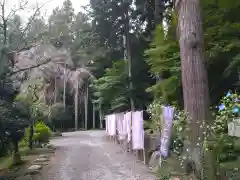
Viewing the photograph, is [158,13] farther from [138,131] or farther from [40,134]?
[40,134]

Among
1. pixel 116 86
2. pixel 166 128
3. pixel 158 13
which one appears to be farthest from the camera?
pixel 116 86

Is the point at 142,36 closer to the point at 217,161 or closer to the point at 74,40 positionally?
the point at 217,161

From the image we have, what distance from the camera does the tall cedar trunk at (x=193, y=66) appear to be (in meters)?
5.23

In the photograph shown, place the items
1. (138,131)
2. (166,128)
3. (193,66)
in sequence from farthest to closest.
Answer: (138,131), (166,128), (193,66)

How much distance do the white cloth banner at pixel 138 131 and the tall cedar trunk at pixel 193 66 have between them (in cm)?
321

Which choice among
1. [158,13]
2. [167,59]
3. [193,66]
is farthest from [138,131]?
[158,13]

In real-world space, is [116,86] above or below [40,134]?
above

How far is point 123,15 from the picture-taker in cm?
1578

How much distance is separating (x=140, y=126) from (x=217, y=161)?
4586mm

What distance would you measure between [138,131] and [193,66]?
12.3 feet

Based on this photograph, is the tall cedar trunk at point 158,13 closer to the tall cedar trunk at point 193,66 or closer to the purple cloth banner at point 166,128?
the purple cloth banner at point 166,128

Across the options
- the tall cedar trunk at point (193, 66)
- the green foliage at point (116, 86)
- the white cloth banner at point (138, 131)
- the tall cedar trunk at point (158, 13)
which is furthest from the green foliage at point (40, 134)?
the tall cedar trunk at point (193, 66)

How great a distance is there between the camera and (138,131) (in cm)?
871

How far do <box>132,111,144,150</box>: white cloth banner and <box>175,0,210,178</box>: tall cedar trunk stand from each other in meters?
3.21
